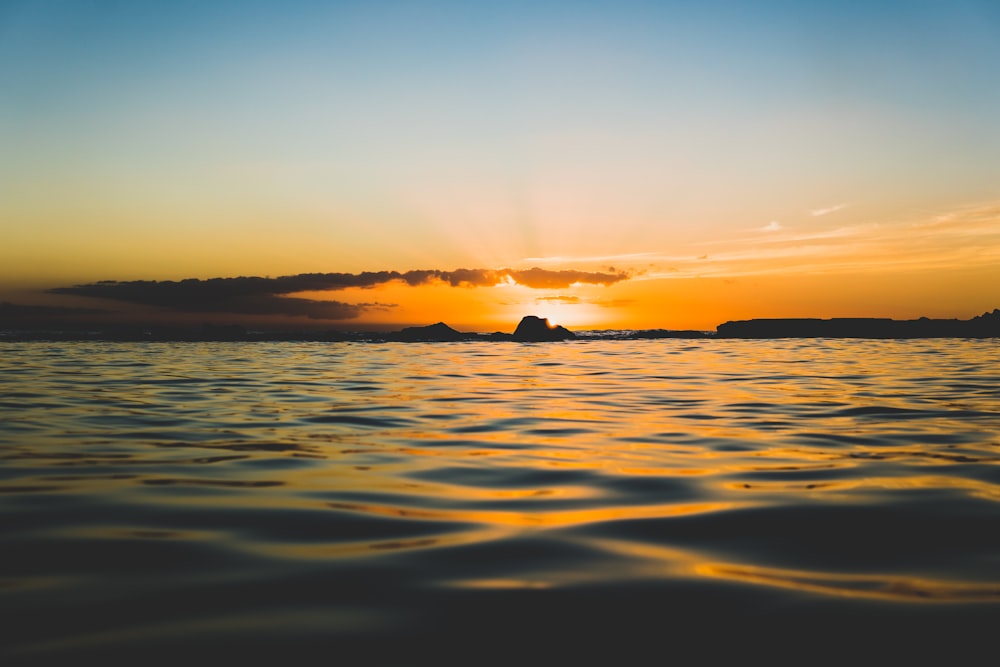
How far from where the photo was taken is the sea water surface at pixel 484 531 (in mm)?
3115

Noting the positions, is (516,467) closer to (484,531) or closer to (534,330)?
(484,531)

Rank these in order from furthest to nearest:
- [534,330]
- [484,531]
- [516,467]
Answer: [534,330]
[516,467]
[484,531]

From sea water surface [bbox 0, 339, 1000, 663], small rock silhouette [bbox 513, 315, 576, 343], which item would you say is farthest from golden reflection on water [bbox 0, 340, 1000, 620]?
small rock silhouette [bbox 513, 315, 576, 343]

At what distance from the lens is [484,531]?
4730 millimetres

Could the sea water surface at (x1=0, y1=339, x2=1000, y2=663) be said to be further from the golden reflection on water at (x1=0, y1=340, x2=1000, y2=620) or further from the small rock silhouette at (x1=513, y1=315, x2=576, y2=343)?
the small rock silhouette at (x1=513, y1=315, x2=576, y2=343)

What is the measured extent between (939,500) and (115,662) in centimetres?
598

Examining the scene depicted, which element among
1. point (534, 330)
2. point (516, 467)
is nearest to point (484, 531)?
point (516, 467)

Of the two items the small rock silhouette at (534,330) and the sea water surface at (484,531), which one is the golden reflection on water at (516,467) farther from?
the small rock silhouette at (534,330)

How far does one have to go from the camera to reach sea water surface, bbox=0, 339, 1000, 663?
312 centimetres

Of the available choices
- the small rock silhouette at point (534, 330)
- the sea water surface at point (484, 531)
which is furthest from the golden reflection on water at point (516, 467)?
the small rock silhouette at point (534, 330)

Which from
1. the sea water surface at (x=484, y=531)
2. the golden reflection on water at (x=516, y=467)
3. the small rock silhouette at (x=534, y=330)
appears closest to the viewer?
the sea water surface at (x=484, y=531)

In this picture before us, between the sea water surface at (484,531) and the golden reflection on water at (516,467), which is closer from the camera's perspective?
the sea water surface at (484,531)

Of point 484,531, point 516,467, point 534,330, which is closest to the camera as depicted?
point 484,531

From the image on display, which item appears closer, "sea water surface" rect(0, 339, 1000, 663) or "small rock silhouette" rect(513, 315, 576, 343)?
"sea water surface" rect(0, 339, 1000, 663)
